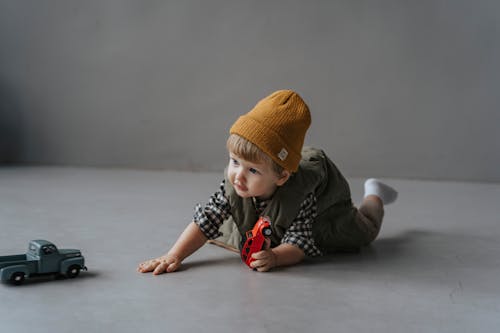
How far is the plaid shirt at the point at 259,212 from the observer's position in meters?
1.74

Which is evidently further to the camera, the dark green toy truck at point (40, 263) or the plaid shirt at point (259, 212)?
the plaid shirt at point (259, 212)

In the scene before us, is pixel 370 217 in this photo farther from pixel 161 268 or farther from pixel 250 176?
pixel 161 268

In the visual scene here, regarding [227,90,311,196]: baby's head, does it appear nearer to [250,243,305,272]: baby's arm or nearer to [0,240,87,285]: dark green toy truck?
[250,243,305,272]: baby's arm

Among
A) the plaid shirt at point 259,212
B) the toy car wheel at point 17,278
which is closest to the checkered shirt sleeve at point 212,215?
the plaid shirt at point 259,212

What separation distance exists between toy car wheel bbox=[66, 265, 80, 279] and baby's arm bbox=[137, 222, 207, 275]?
6.3 inches

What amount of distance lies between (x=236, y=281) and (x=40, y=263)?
47cm

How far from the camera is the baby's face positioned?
1.61m

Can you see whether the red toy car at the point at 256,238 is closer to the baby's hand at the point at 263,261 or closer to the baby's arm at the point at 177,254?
the baby's hand at the point at 263,261

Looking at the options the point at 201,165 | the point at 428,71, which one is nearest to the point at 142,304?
the point at 201,165

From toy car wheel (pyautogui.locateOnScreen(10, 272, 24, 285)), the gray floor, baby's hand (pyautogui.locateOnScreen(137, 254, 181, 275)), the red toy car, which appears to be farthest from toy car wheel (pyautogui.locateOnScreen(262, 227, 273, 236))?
toy car wheel (pyautogui.locateOnScreen(10, 272, 24, 285))

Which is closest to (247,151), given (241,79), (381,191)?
(381,191)

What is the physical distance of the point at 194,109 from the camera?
3592 mm

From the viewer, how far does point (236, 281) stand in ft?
5.18

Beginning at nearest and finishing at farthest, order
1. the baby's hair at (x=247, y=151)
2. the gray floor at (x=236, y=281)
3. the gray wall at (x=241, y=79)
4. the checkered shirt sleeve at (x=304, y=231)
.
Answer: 1. the gray floor at (x=236, y=281)
2. the baby's hair at (x=247, y=151)
3. the checkered shirt sleeve at (x=304, y=231)
4. the gray wall at (x=241, y=79)
